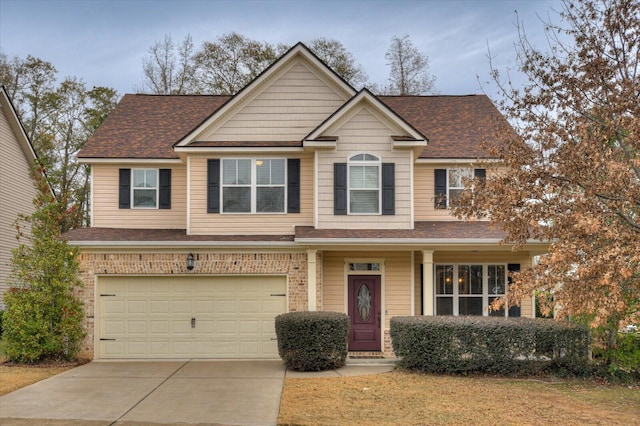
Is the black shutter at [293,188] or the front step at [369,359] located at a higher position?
the black shutter at [293,188]

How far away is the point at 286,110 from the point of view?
15.9 m

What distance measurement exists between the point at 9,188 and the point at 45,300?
10.6 metres

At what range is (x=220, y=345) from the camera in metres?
14.9

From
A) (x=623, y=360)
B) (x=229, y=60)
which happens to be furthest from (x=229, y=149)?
(x=229, y=60)

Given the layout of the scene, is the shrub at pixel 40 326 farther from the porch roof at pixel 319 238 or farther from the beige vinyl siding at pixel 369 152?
the beige vinyl siding at pixel 369 152

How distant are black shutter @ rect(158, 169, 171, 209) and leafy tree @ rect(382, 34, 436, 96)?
18.2 meters

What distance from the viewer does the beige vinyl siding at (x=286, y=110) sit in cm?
1573

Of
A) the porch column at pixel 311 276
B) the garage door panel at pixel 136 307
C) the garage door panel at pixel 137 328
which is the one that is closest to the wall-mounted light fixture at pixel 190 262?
the garage door panel at pixel 136 307

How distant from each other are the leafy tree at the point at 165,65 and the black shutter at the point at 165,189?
16.3 m

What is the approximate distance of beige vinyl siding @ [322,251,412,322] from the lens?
1532 cm

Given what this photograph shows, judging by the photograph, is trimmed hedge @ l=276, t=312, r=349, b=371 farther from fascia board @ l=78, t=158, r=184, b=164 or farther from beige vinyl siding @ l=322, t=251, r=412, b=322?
fascia board @ l=78, t=158, r=184, b=164

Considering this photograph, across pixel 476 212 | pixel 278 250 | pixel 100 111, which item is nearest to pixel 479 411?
pixel 476 212

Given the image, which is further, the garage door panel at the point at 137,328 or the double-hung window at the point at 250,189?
the double-hung window at the point at 250,189

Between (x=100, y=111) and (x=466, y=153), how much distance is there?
841 inches
